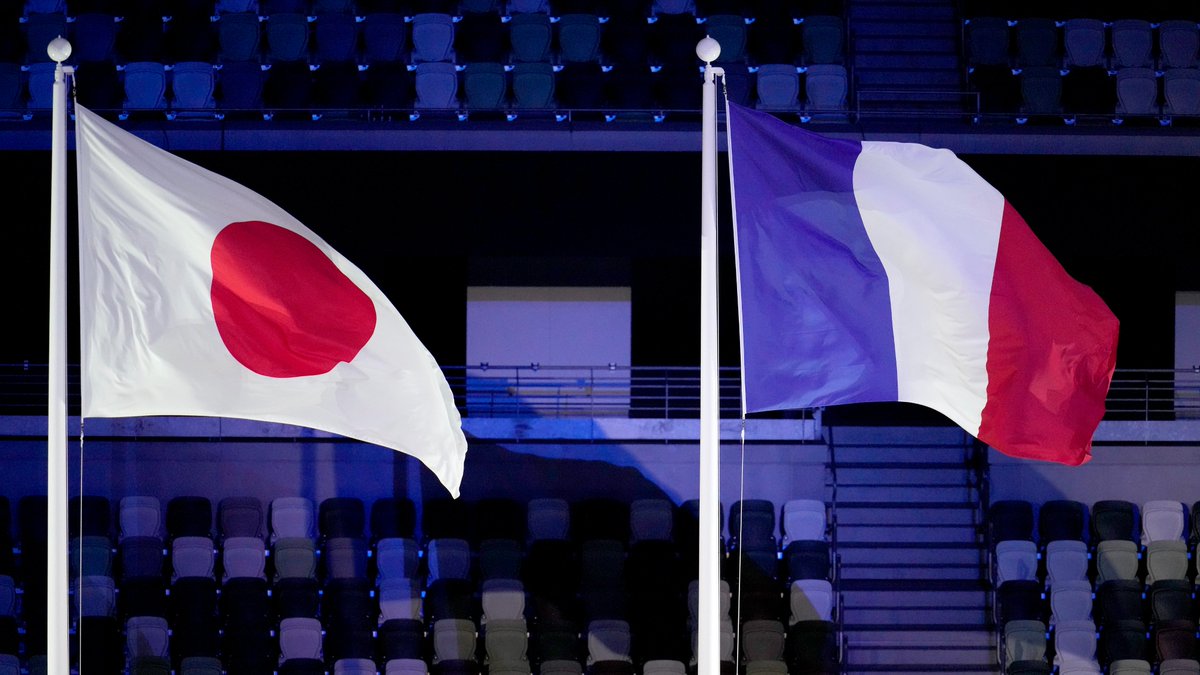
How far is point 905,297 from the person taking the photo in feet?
22.7

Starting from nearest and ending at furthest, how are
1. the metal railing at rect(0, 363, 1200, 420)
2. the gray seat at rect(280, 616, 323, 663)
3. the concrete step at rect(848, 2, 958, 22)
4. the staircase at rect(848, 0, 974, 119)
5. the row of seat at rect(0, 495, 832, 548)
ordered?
1. the gray seat at rect(280, 616, 323, 663)
2. the row of seat at rect(0, 495, 832, 548)
3. the metal railing at rect(0, 363, 1200, 420)
4. the staircase at rect(848, 0, 974, 119)
5. the concrete step at rect(848, 2, 958, 22)

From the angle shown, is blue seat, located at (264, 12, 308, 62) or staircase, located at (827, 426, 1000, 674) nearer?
staircase, located at (827, 426, 1000, 674)

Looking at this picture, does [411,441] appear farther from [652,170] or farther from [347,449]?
[652,170]

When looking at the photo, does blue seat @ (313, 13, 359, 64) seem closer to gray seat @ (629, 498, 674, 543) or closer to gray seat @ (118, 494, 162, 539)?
gray seat @ (118, 494, 162, 539)

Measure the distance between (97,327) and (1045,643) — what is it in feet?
27.7

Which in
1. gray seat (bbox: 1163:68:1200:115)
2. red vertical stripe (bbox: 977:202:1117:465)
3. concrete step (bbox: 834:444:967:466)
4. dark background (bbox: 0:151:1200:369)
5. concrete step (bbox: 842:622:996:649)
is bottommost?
concrete step (bbox: 842:622:996:649)

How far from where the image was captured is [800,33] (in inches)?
657

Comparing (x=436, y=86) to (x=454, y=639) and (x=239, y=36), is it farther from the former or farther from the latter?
(x=454, y=639)

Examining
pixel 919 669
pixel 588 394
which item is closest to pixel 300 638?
pixel 588 394

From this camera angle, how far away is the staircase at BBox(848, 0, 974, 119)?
16.1 metres

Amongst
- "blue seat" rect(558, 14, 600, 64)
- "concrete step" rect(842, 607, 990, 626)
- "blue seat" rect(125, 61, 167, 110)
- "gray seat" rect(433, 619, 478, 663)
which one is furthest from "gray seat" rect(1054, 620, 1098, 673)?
"blue seat" rect(125, 61, 167, 110)

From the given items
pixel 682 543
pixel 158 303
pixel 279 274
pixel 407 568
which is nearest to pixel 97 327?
pixel 158 303

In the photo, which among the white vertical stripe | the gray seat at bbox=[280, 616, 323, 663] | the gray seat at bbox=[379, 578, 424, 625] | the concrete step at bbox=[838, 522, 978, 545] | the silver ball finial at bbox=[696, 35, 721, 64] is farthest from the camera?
the concrete step at bbox=[838, 522, 978, 545]

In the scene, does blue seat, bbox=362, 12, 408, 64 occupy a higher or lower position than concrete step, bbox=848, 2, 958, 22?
lower
